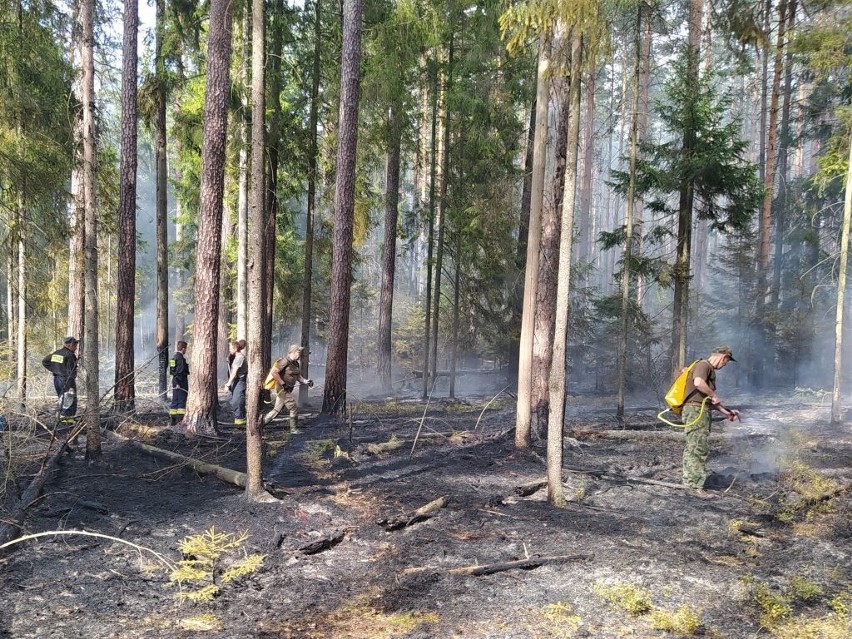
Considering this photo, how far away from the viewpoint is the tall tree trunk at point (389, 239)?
18.3 meters

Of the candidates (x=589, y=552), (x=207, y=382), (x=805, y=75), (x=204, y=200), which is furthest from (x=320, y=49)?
(x=805, y=75)

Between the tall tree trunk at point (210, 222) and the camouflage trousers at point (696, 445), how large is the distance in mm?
8236

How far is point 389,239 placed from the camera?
1997 cm

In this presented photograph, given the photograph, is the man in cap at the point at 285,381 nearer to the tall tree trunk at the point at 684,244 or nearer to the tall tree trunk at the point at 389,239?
the tall tree trunk at the point at 389,239

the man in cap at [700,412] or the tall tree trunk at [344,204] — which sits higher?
the tall tree trunk at [344,204]

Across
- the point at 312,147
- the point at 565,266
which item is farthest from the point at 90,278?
the point at 312,147

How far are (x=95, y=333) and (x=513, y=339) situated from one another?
13.6 meters

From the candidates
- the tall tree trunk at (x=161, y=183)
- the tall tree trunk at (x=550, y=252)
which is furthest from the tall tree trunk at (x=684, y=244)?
the tall tree trunk at (x=161, y=183)

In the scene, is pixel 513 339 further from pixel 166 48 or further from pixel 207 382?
pixel 166 48

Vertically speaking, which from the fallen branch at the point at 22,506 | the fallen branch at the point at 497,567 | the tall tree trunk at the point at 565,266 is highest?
the tall tree trunk at the point at 565,266

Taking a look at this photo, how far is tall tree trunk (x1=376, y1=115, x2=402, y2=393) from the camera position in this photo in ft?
60.2

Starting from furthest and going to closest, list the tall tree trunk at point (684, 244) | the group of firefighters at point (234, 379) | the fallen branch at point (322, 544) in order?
the tall tree trunk at point (684, 244)
the group of firefighters at point (234, 379)
the fallen branch at point (322, 544)

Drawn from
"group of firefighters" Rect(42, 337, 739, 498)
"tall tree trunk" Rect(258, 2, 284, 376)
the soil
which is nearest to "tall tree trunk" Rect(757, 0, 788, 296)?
"group of firefighters" Rect(42, 337, 739, 498)

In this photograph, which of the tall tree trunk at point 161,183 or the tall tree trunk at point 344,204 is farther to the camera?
the tall tree trunk at point 161,183
